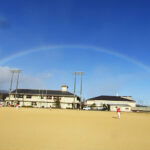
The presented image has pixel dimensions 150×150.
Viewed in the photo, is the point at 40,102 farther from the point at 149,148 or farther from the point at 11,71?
the point at 149,148

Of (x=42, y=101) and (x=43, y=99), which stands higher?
(x=43, y=99)

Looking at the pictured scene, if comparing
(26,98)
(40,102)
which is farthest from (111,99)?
(26,98)

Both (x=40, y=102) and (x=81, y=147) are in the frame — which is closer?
(x=81, y=147)

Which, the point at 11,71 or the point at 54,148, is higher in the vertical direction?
the point at 11,71

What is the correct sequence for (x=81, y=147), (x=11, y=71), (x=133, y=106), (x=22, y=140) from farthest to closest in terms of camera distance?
(x=133, y=106) → (x=11, y=71) → (x=22, y=140) → (x=81, y=147)

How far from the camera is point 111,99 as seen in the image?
7600cm

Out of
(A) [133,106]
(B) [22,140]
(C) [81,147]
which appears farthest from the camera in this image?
(A) [133,106]

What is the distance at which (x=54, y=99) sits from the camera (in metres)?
66.9

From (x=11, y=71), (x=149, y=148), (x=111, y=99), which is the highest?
(x=11, y=71)

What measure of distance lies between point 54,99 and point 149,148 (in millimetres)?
62665

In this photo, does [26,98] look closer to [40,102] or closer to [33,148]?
[40,102]

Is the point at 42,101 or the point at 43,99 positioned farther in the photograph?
the point at 43,99

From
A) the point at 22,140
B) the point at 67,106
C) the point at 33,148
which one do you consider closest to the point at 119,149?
the point at 33,148

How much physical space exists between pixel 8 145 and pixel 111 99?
73.8 metres
